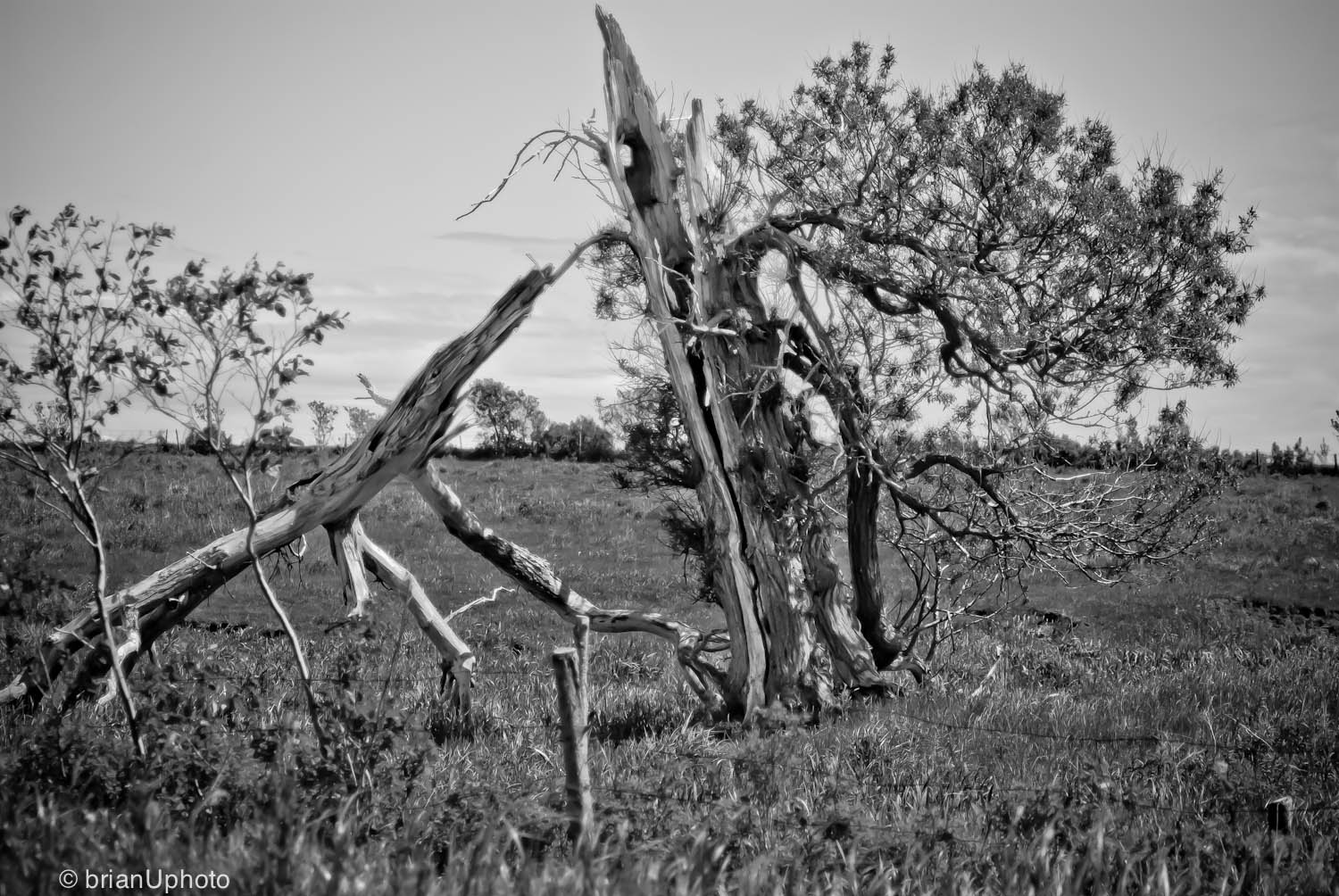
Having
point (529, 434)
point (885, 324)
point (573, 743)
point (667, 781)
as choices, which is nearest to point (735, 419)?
point (885, 324)

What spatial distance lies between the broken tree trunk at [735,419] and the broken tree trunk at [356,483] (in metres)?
1.52

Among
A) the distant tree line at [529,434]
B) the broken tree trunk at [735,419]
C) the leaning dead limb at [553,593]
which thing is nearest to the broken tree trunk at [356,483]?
the leaning dead limb at [553,593]

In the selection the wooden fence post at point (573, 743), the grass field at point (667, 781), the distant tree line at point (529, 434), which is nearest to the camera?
the grass field at point (667, 781)

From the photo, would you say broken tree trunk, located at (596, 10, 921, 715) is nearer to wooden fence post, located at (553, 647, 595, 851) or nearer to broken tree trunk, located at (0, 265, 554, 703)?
broken tree trunk, located at (0, 265, 554, 703)

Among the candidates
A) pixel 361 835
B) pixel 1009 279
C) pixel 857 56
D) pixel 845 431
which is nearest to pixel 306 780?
pixel 361 835

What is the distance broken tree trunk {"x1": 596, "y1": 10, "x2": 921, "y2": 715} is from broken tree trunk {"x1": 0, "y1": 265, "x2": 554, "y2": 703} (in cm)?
152

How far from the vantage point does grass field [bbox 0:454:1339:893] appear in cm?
431

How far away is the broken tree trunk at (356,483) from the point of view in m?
7.60

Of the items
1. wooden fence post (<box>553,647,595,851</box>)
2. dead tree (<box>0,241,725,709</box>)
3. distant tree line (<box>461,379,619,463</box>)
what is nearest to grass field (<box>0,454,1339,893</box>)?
wooden fence post (<box>553,647,595,851</box>)

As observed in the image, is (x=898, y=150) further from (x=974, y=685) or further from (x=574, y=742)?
(x=574, y=742)

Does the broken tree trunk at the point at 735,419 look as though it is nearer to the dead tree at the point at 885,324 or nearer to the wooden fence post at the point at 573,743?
the dead tree at the point at 885,324

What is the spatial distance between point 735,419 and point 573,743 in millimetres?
4673

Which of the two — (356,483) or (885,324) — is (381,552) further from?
(885,324)

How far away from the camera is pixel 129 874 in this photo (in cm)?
389
